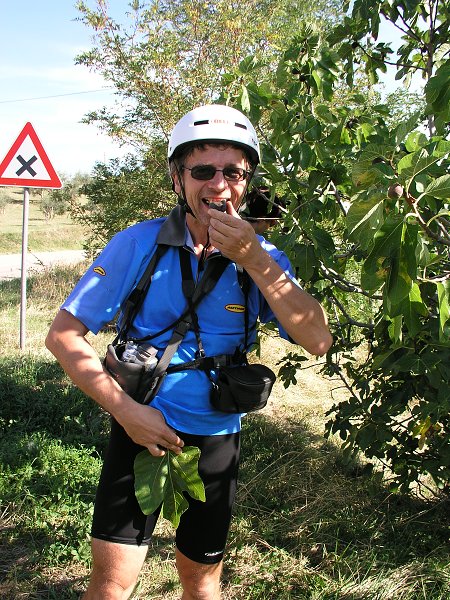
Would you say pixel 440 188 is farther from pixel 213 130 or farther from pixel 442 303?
pixel 213 130

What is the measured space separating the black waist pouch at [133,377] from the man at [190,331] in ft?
0.16

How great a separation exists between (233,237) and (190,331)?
38 cm

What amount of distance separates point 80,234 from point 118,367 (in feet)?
72.5

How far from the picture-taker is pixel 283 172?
10.2 feet

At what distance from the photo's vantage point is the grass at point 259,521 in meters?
2.90

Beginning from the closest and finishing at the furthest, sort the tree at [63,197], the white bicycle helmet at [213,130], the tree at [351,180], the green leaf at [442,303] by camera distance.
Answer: the green leaf at [442,303]
the white bicycle helmet at [213,130]
the tree at [351,180]
the tree at [63,197]

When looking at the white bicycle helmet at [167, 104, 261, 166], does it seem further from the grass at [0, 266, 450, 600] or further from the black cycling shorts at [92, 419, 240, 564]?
the grass at [0, 266, 450, 600]

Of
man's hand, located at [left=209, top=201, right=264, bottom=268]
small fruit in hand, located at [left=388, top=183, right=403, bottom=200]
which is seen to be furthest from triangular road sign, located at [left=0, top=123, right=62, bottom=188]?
small fruit in hand, located at [left=388, top=183, right=403, bottom=200]

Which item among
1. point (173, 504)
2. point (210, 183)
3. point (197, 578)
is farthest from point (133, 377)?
point (197, 578)

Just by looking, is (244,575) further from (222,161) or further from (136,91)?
(136,91)

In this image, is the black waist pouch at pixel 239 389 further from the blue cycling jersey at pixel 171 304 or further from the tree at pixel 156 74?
the tree at pixel 156 74

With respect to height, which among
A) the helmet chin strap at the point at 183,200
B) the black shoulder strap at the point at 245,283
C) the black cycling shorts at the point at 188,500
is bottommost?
the black cycling shorts at the point at 188,500

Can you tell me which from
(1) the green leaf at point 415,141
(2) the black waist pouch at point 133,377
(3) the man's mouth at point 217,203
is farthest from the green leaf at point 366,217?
(2) the black waist pouch at point 133,377

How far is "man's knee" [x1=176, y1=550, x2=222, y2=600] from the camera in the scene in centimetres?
210
